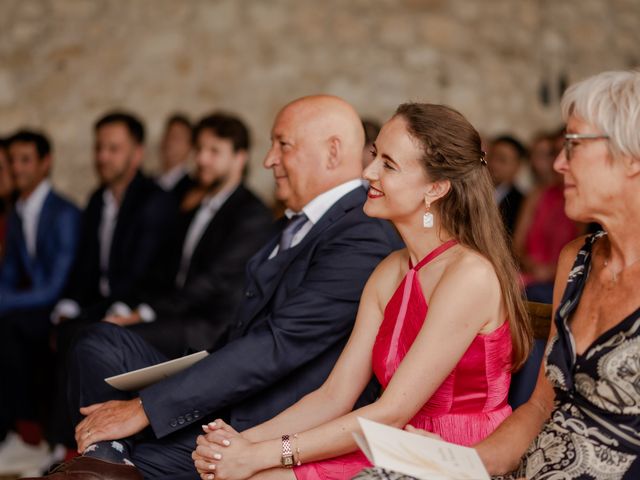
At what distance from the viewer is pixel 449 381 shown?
1.97 meters

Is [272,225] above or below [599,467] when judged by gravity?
above

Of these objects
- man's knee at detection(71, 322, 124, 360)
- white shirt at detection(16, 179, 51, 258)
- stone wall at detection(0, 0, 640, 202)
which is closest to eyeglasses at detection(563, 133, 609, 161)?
man's knee at detection(71, 322, 124, 360)

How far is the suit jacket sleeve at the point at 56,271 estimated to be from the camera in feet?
15.4

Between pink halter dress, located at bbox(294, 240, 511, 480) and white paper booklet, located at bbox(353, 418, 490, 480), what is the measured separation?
11.2 inches

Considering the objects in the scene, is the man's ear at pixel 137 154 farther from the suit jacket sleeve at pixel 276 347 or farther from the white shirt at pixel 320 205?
the suit jacket sleeve at pixel 276 347

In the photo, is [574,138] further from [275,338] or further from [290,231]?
[290,231]

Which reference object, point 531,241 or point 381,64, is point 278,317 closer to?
point 531,241

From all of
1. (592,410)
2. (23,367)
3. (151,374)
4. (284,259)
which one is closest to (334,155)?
(284,259)

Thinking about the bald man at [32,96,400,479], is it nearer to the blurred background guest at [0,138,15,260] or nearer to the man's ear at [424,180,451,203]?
the man's ear at [424,180,451,203]

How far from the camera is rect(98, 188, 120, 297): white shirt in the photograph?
15.5ft

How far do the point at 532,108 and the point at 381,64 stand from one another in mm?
1350

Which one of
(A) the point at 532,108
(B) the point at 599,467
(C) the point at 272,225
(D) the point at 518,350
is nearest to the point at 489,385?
(D) the point at 518,350

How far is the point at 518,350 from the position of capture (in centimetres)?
201

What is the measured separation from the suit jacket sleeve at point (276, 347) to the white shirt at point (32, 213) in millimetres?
2849
